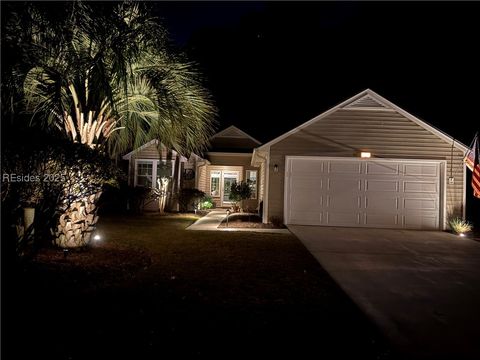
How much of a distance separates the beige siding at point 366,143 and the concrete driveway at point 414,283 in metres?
2.25

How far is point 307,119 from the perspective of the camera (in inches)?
531

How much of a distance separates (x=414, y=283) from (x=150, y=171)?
14447 millimetres

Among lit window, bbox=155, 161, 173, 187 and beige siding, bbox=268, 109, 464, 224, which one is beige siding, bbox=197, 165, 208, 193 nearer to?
lit window, bbox=155, 161, 173, 187

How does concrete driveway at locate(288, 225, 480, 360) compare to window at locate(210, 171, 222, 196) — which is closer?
concrete driveway at locate(288, 225, 480, 360)

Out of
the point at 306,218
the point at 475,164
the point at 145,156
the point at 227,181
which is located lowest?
the point at 306,218

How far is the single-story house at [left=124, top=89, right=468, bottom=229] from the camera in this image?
42.5 feet

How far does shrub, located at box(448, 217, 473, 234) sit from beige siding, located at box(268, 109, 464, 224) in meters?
0.31

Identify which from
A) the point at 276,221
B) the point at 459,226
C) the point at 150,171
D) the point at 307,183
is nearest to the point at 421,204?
the point at 459,226

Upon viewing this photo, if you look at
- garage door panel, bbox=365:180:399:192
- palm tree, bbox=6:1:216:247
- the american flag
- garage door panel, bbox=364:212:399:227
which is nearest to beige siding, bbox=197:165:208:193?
garage door panel, bbox=365:180:399:192

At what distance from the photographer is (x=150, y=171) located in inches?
730

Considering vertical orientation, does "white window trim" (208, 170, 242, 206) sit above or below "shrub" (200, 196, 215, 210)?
above

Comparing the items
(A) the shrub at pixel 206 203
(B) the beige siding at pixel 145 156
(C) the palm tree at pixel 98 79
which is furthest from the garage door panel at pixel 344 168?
(B) the beige siding at pixel 145 156

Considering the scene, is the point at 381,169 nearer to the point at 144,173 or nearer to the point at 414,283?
the point at 414,283

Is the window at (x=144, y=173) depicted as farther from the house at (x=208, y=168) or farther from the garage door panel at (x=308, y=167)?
the garage door panel at (x=308, y=167)
